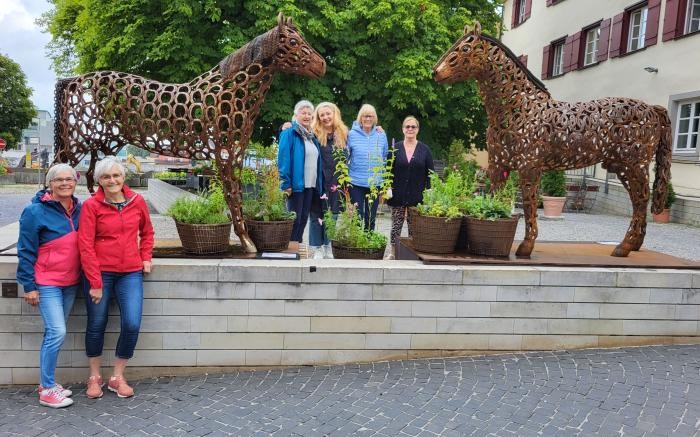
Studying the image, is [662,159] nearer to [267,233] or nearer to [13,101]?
[267,233]

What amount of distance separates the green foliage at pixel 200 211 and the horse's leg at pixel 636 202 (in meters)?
3.81

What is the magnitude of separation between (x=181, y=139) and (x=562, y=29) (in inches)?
736

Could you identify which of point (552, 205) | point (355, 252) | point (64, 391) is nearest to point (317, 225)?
point (355, 252)

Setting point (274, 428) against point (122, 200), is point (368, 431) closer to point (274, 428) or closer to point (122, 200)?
point (274, 428)

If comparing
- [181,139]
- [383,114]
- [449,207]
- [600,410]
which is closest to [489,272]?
[449,207]

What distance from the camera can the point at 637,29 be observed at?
16359mm

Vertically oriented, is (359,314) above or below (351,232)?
below

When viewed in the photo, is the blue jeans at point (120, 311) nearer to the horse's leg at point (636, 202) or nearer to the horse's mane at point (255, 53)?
the horse's mane at point (255, 53)

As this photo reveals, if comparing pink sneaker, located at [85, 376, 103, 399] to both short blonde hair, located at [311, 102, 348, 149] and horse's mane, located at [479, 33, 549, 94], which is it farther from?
horse's mane, located at [479, 33, 549, 94]

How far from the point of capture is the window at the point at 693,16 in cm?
1384

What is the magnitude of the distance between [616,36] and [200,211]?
1591 cm

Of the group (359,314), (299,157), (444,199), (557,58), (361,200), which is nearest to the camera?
(359,314)

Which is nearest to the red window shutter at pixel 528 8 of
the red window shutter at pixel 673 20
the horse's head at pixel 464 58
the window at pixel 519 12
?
the window at pixel 519 12

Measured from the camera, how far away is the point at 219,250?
15.8 ft
